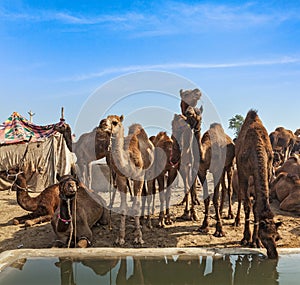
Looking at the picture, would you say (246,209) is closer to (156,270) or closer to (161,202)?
(161,202)

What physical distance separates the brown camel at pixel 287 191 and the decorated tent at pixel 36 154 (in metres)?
7.95

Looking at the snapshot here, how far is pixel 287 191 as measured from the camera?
36.1 ft

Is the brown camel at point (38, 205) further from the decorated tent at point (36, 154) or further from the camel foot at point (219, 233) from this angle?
the decorated tent at point (36, 154)

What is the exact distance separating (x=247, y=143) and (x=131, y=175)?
2.33m

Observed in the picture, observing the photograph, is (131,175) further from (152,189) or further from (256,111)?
(256,111)

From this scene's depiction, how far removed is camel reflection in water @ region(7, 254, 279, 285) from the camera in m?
4.46

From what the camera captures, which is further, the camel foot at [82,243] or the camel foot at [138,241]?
the camel foot at [138,241]

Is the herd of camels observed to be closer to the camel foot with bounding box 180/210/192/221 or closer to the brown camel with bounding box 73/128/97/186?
the camel foot with bounding box 180/210/192/221

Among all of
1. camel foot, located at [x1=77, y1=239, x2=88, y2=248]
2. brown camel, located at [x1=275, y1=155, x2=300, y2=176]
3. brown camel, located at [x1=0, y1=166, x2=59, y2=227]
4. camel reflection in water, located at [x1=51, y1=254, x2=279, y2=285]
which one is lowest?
camel reflection in water, located at [x1=51, y1=254, x2=279, y2=285]

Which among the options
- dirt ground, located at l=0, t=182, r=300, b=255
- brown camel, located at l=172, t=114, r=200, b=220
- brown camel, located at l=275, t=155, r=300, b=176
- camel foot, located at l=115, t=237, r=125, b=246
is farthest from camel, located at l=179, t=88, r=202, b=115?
brown camel, located at l=275, t=155, r=300, b=176

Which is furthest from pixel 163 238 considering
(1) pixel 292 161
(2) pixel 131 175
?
(1) pixel 292 161

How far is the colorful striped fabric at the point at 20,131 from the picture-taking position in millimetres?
14930

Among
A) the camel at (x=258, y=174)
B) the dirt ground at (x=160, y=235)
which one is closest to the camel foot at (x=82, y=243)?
the dirt ground at (x=160, y=235)

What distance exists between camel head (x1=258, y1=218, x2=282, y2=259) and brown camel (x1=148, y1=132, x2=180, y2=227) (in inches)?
131
